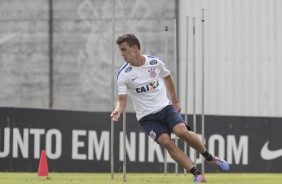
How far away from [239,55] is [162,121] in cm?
1553

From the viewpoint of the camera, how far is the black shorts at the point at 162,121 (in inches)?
408

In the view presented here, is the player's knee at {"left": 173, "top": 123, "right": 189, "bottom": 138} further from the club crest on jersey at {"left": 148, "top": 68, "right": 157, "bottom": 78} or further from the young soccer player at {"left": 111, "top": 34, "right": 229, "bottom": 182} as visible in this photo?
the club crest on jersey at {"left": 148, "top": 68, "right": 157, "bottom": 78}

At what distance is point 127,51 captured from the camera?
10.3 m

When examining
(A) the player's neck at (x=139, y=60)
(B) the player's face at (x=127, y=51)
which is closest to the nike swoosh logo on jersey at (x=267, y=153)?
(A) the player's neck at (x=139, y=60)

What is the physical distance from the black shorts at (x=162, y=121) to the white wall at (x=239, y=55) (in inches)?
586

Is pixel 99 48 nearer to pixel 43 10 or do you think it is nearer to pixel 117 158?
pixel 43 10

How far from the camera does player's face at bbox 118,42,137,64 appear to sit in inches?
403

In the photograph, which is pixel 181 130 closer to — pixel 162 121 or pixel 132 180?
pixel 162 121

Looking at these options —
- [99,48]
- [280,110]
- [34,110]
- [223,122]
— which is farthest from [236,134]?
[99,48]

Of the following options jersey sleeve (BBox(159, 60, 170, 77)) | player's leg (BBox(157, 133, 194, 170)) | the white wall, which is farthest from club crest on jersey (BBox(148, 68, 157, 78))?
the white wall

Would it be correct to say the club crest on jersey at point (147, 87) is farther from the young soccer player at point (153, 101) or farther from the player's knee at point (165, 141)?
the player's knee at point (165, 141)

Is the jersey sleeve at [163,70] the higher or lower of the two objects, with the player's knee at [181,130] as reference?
higher

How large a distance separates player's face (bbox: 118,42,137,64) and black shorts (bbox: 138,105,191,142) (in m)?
0.77

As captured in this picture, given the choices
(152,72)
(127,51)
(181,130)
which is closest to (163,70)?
(152,72)
